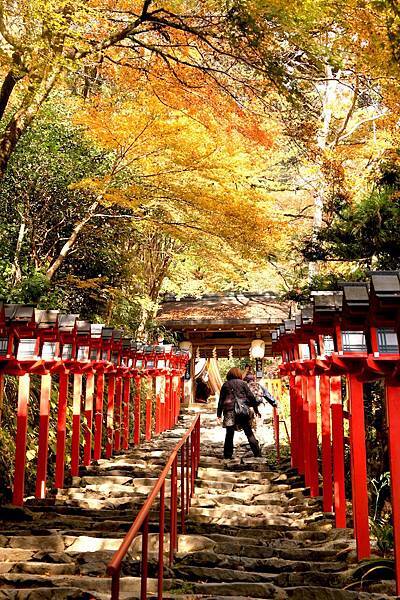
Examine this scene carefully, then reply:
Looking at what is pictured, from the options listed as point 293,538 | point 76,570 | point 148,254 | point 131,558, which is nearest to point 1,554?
point 76,570

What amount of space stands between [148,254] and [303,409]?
1189 cm

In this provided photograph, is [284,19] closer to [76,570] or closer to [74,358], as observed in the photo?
[74,358]

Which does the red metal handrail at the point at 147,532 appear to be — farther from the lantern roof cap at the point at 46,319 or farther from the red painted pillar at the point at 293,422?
the red painted pillar at the point at 293,422

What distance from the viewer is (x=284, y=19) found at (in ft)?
23.6

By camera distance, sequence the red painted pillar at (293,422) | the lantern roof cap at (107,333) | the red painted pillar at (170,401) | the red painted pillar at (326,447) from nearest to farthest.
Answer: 1. the red painted pillar at (326,447)
2. the lantern roof cap at (107,333)
3. the red painted pillar at (293,422)
4. the red painted pillar at (170,401)

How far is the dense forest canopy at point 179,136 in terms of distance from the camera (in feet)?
25.3

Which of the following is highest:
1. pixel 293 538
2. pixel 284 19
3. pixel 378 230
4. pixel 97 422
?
pixel 284 19

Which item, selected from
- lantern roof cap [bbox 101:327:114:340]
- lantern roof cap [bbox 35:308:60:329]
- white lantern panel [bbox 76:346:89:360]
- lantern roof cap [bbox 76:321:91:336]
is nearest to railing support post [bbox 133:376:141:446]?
lantern roof cap [bbox 101:327:114:340]

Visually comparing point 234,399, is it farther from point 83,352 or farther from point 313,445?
point 83,352

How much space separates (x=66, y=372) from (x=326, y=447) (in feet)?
12.7

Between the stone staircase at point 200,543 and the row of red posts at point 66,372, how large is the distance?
599 millimetres

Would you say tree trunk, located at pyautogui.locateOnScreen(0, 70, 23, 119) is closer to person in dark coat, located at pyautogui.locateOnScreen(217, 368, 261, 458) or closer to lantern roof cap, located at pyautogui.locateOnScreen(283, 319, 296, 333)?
lantern roof cap, located at pyautogui.locateOnScreen(283, 319, 296, 333)

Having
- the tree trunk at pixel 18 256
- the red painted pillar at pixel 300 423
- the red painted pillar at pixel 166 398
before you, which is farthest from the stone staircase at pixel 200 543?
the red painted pillar at pixel 166 398

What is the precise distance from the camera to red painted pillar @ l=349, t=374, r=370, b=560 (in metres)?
5.74
